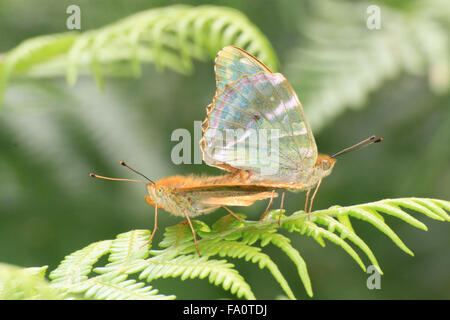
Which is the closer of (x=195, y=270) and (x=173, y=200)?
(x=195, y=270)

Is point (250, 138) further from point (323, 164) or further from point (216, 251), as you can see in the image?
point (216, 251)

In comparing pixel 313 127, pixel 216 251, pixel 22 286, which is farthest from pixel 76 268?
pixel 313 127

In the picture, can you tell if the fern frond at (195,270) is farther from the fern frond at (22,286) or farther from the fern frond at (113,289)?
the fern frond at (22,286)

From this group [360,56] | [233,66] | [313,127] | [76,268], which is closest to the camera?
[76,268]

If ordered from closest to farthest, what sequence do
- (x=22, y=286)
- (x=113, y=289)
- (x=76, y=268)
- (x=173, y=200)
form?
1. (x=22, y=286)
2. (x=113, y=289)
3. (x=76, y=268)
4. (x=173, y=200)

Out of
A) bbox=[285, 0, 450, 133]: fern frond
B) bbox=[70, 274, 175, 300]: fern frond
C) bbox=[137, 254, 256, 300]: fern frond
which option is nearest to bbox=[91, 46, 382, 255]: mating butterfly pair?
bbox=[137, 254, 256, 300]: fern frond

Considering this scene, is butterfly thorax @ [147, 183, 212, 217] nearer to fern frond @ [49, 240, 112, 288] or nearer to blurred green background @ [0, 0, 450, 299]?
fern frond @ [49, 240, 112, 288]

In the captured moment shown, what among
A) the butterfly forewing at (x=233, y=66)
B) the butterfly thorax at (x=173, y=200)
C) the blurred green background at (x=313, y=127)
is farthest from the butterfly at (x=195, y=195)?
the blurred green background at (x=313, y=127)

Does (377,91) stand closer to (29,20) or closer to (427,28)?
(427,28)
